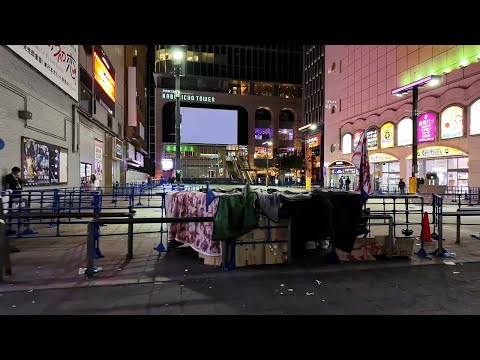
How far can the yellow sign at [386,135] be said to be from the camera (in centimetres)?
3625

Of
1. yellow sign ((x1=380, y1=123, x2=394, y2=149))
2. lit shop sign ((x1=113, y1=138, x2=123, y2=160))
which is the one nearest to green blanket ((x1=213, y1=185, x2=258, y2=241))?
lit shop sign ((x1=113, y1=138, x2=123, y2=160))

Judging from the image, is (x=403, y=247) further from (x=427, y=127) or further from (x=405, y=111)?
(x=405, y=111)

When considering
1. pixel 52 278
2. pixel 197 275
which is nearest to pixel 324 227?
pixel 197 275

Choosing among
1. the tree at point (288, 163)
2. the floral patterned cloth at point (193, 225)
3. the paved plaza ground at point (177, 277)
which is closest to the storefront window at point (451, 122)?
the paved plaza ground at point (177, 277)

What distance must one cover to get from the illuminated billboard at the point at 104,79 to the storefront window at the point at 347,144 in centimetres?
3109

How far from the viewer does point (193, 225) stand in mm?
7469

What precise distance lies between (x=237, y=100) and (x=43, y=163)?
69.7 meters

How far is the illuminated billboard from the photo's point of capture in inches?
903

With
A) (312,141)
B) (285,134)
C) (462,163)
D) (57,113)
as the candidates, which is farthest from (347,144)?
(285,134)

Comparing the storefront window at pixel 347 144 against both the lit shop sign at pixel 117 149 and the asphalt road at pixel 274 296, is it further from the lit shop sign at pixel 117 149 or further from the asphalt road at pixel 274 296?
the asphalt road at pixel 274 296

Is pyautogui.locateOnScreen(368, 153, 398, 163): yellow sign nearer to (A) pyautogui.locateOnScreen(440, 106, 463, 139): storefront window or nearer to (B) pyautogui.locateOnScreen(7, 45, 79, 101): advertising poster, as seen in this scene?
(A) pyautogui.locateOnScreen(440, 106, 463, 139): storefront window
